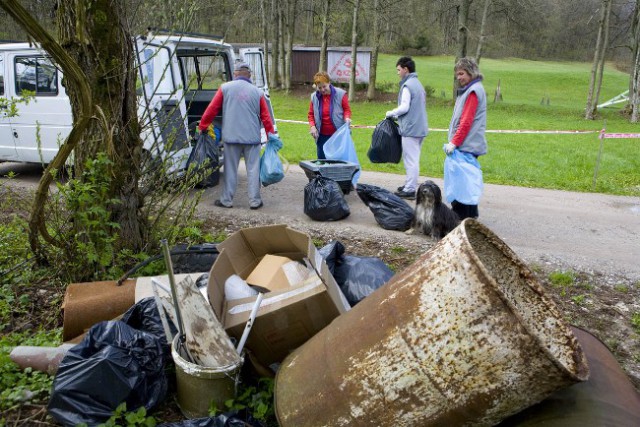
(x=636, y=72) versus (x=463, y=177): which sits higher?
(x=636, y=72)

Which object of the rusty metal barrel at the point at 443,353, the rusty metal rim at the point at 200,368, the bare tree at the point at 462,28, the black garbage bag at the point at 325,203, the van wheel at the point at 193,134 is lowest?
the black garbage bag at the point at 325,203

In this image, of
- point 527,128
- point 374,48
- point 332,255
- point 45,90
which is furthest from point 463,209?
point 374,48

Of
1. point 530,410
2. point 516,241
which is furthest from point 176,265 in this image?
point 516,241

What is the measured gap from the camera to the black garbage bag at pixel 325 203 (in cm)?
603

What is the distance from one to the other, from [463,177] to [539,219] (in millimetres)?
1709

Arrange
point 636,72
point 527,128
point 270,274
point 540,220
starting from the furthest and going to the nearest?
point 636,72 < point 527,128 < point 540,220 < point 270,274

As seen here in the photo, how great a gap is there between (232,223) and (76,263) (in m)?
2.31

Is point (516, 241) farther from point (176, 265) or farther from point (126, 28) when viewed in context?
point (126, 28)

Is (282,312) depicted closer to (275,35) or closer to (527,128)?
(527,128)

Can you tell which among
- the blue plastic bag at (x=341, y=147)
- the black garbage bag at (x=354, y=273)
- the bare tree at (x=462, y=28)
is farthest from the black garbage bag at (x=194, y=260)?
the bare tree at (x=462, y=28)

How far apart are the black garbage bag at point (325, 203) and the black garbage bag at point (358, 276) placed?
2293 millimetres

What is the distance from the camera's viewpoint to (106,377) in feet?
8.21

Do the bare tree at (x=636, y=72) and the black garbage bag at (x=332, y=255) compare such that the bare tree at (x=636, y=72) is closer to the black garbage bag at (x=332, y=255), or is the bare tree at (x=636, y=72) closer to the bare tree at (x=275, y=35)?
the bare tree at (x=275, y=35)

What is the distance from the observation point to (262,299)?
9.16 feet
